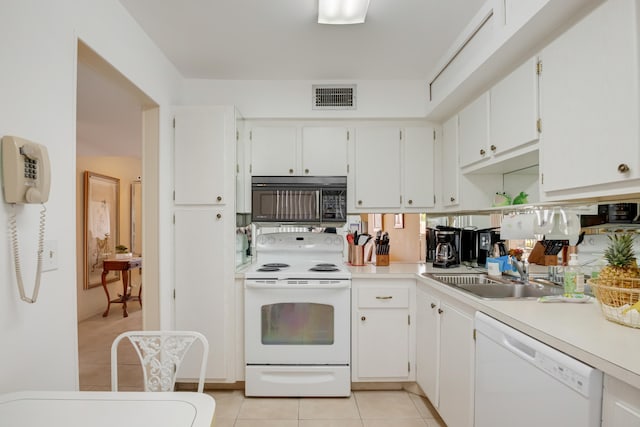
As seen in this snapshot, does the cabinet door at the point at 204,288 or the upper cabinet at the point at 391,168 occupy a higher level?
the upper cabinet at the point at 391,168

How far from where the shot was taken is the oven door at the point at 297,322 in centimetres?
252

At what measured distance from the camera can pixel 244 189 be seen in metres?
2.87

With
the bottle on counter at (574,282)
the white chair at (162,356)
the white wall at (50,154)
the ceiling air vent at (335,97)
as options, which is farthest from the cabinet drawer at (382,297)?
the white wall at (50,154)

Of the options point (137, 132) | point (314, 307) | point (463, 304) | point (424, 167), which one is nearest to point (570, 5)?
point (463, 304)

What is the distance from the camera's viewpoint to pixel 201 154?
2.58 m

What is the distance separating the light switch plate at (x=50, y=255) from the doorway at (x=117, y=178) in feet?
3.00

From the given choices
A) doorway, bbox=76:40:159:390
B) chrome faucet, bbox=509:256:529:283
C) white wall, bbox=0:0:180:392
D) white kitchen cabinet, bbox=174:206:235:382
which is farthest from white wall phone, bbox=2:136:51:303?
chrome faucet, bbox=509:256:529:283

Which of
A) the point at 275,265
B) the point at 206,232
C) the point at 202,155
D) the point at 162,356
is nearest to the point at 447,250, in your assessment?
the point at 275,265

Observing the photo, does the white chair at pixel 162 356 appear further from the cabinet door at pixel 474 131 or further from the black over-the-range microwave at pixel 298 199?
the cabinet door at pixel 474 131

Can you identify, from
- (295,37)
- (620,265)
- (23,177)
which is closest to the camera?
(23,177)

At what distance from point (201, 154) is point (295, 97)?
3.00ft

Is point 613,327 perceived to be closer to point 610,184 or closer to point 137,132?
point 610,184

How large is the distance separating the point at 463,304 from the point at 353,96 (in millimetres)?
1866

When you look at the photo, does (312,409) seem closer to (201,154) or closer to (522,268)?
(522,268)
